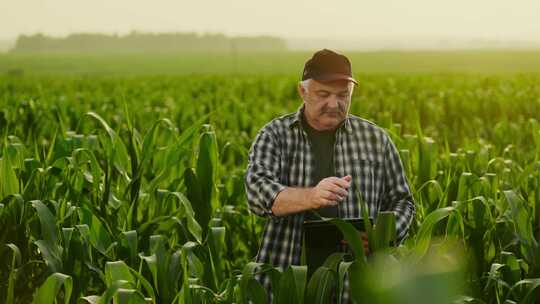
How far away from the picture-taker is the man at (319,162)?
3.38 m

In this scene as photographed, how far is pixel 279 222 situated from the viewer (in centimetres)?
363

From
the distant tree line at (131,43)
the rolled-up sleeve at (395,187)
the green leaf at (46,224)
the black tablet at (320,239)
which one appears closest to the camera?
the black tablet at (320,239)

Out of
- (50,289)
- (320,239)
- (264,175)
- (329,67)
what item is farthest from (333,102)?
(50,289)

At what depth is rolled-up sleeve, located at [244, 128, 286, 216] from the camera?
133 inches

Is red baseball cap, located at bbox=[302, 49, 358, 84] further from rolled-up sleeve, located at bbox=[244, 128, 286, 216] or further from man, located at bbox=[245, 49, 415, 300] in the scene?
rolled-up sleeve, located at bbox=[244, 128, 286, 216]

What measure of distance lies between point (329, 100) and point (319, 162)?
0.29 metres

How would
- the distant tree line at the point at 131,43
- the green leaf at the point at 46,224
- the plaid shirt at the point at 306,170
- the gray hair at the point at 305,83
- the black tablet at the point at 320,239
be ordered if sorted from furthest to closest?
the distant tree line at the point at 131,43, the green leaf at the point at 46,224, the plaid shirt at the point at 306,170, the gray hair at the point at 305,83, the black tablet at the point at 320,239

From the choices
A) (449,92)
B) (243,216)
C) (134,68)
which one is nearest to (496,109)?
(449,92)

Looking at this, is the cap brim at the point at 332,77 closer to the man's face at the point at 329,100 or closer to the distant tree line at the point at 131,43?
the man's face at the point at 329,100

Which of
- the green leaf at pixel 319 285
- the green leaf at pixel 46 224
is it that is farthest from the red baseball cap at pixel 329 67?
the green leaf at pixel 46 224

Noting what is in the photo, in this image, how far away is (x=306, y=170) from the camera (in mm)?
3529

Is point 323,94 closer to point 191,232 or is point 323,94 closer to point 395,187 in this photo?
point 395,187

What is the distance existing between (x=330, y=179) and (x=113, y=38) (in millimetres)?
172906

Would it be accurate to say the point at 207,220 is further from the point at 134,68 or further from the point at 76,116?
the point at 134,68
